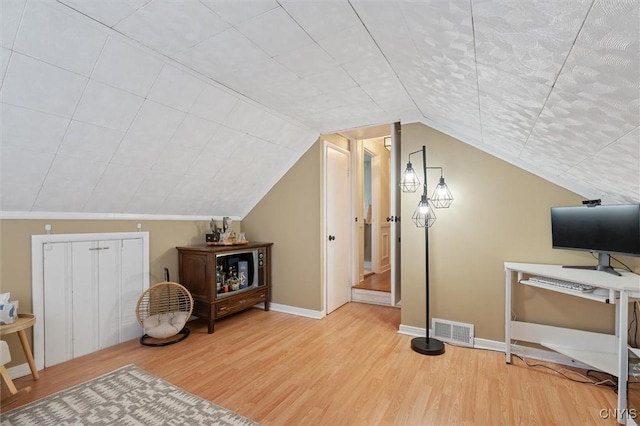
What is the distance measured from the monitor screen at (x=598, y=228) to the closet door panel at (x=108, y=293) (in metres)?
4.07

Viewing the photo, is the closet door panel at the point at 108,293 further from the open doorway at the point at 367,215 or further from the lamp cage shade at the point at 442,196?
the open doorway at the point at 367,215

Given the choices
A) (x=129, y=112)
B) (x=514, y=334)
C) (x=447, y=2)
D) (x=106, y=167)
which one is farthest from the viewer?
(x=514, y=334)

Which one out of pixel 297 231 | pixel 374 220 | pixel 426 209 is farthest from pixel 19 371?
pixel 374 220

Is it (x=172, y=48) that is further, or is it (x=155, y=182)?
(x=155, y=182)

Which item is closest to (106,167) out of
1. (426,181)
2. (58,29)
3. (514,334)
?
(58,29)

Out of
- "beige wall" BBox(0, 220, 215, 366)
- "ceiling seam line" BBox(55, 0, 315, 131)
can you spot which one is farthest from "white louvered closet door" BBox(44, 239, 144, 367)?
"ceiling seam line" BBox(55, 0, 315, 131)

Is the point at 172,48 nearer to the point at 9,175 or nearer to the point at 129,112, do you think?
the point at 129,112

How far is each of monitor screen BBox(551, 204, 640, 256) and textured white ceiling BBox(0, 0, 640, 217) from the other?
142 mm

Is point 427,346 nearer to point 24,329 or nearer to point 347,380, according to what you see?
point 347,380

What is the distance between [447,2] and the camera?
3.84ft

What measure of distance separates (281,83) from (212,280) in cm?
216

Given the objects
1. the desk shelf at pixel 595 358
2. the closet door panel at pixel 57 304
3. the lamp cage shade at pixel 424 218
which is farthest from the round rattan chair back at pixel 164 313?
the desk shelf at pixel 595 358

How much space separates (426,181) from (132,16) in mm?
2672

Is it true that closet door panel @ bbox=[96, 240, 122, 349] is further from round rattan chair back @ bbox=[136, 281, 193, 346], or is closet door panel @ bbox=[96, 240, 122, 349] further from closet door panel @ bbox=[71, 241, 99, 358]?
round rattan chair back @ bbox=[136, 281, 193, 346]
